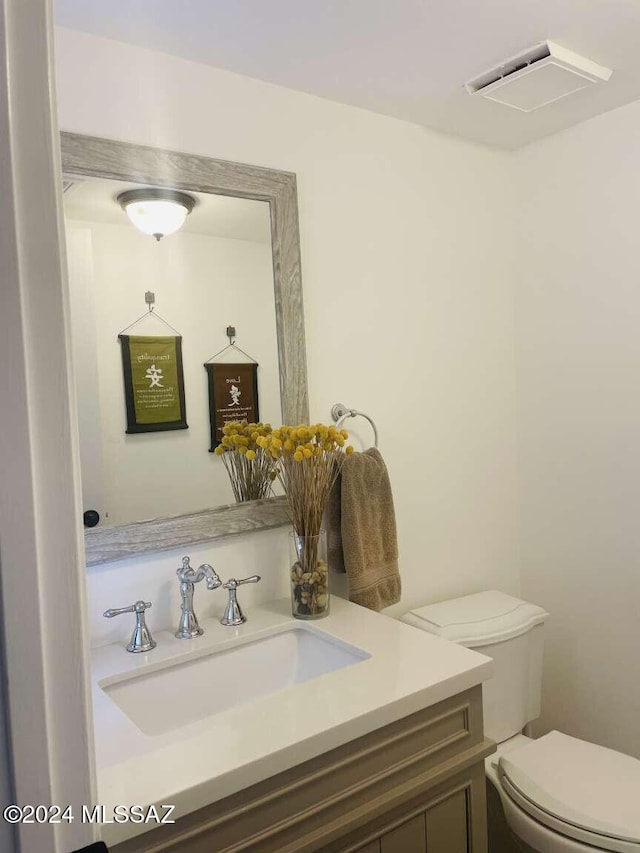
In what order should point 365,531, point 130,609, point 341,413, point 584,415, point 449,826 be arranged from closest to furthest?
point 449,826
point 130,609
point 365,531
point 341,413
point 584,415

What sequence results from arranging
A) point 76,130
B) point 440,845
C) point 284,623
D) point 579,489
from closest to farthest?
point 440,845 < point 76,130 < point 284,623 < point 579,489

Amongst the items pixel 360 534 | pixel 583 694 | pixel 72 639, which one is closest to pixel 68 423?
pixel 72 639

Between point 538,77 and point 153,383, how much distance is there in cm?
128

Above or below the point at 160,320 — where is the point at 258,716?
below

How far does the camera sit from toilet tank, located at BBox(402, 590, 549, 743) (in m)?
1.82

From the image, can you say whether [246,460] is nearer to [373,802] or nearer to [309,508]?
[309,508]

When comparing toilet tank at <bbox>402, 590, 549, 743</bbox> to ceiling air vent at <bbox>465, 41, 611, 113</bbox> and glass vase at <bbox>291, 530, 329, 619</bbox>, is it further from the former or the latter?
ceiling air vent at <bbox>465, 41, 611, 113</bbox>

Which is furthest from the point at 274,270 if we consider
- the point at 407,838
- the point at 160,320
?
the point at 407,838

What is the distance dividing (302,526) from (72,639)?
1.11 m

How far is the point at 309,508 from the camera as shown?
1.61 meters

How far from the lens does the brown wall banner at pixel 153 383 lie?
1.52 m

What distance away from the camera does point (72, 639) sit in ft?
1.72

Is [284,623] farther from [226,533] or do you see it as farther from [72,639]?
[72,639]

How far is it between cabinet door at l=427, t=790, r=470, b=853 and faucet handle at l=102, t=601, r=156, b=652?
0.68m
